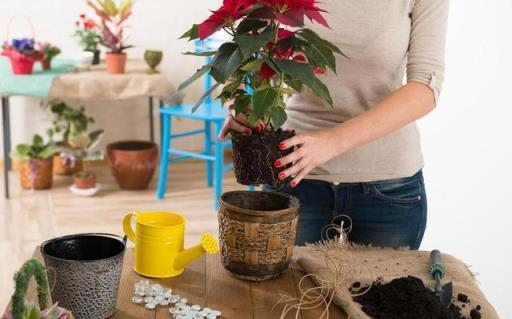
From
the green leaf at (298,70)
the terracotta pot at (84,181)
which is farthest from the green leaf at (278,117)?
the terracotta pot at (84,181)

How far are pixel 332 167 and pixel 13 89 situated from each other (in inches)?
113

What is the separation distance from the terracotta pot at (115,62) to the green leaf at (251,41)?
3.20 m

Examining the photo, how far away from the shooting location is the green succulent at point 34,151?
4324 mm

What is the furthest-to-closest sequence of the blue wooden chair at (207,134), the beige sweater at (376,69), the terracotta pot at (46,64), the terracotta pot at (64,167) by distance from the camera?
the terracotta pot at (64,167) → the terracotta pot at (46,64) → the blue wooden chair at (207,134) → the beige sweater at (376,69)

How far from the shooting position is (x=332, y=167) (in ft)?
5.28

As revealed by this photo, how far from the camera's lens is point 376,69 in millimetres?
1581

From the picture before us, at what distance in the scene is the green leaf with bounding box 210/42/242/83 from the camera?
114cm

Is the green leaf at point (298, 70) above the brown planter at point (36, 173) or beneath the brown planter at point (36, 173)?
above

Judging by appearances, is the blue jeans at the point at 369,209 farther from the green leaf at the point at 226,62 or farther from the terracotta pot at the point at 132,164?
the terracotta pot at the point at 132,164

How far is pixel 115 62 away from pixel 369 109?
297 centimetres

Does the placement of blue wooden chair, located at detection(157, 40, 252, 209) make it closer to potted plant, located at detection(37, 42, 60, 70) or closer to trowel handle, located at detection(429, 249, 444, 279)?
potted plant, located at detection(37, 42, 60, 70)

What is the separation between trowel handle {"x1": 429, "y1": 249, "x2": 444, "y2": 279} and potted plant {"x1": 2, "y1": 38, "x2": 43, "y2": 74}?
3.27 metres

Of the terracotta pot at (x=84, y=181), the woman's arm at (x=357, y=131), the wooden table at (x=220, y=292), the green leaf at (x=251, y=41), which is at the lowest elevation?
the terracotta pot at (x=84, y=181)

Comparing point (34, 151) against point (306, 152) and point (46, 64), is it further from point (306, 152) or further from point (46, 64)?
point (306, 152)
